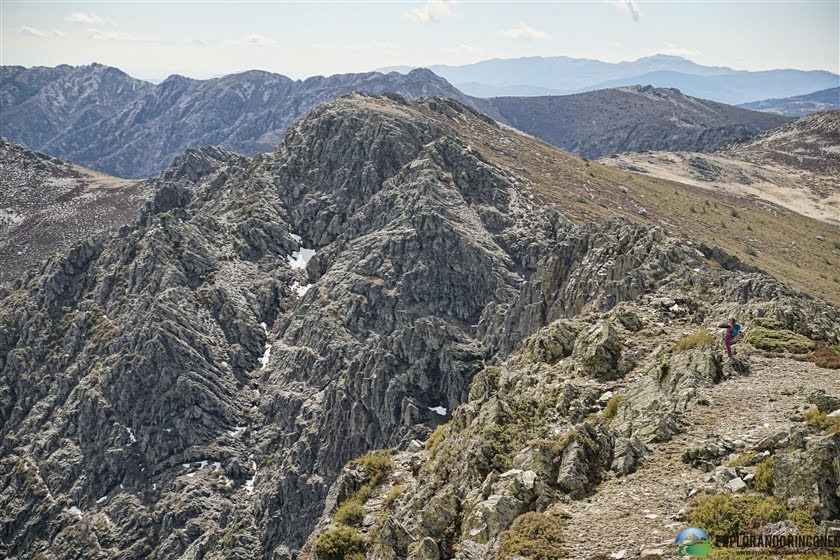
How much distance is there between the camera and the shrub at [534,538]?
16.6m

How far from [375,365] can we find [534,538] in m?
60.8

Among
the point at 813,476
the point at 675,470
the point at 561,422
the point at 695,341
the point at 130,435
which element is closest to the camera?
the point at 813,476

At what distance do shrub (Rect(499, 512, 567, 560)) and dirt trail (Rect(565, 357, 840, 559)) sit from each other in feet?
1.18

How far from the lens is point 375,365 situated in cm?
7731

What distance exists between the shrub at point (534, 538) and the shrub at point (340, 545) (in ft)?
28.5

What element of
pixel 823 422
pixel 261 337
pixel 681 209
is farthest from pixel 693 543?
pixel 681 209

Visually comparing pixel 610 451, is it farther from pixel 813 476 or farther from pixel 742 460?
pixel 813 476

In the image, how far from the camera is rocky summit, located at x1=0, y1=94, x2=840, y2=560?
2097cm

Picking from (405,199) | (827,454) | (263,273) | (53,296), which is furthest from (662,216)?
(827,454)

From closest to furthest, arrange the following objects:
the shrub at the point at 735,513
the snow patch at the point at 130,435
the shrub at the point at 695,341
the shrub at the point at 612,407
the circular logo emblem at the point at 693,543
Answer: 1. the circular logo emblem at the point at 693,543
2. the shrub at the point at 735,513
3. the shrub at the point at 612,407
4. the shrub at the point at 695,341
5. the snow patch at the point at 130,435

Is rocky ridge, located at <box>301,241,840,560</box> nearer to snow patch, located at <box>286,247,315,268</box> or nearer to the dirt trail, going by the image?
the dirt trail

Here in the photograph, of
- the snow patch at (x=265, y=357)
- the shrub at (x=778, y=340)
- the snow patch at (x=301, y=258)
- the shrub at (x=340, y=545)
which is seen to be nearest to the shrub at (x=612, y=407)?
the shrub at (x=778, y=340)

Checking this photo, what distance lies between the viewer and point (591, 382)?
27.3 meters

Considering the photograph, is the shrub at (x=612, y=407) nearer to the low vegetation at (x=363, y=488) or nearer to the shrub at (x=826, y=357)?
the shrub at (x=826, y=357)
